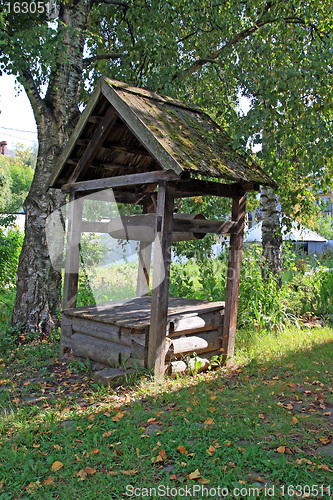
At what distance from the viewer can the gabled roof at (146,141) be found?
16.1 ft

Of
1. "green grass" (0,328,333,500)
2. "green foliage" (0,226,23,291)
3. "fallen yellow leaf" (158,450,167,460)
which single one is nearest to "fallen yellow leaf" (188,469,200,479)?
"green grass" (0,328,333,500)

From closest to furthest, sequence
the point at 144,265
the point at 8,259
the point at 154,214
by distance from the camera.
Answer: the point at 154,214 → the point at 144,265 → the point at 8,259

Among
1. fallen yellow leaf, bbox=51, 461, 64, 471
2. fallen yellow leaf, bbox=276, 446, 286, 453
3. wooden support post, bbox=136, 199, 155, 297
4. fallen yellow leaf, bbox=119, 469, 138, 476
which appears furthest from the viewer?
wooden support post, bbox=136, 199, 155, 297

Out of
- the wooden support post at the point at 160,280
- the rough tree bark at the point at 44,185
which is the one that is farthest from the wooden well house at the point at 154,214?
the rough tree bark at the point at 44,185

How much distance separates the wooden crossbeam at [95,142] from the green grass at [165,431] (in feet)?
9.38

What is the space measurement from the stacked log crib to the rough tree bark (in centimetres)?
123

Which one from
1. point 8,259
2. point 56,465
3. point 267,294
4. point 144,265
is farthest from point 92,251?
point 56,465

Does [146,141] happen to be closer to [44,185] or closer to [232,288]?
[232,288]

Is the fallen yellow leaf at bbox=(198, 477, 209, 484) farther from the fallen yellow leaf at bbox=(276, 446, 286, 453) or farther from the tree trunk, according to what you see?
the tree trunk

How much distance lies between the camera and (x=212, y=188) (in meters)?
5.67

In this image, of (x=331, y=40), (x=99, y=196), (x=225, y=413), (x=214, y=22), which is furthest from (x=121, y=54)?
(x=225, y=413)

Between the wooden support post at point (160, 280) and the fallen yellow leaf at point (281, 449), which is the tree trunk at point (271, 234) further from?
the fallen yellow leaf at point (281, 449)

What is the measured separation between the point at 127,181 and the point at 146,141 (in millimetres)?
667

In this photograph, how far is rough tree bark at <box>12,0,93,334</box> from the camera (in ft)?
23.4
